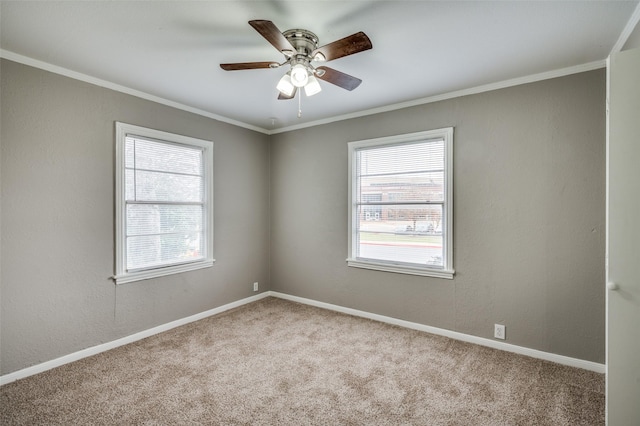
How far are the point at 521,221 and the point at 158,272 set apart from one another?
3.66 metres

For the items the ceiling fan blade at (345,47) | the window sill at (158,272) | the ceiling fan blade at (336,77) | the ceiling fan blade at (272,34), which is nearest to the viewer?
the ceiling fan blade at (272,34)

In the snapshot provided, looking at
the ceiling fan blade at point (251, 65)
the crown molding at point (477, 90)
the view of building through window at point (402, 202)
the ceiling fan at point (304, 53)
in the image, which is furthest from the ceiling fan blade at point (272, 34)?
the view of building through window at point (402, 202)

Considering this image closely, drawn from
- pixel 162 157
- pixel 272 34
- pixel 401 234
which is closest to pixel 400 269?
pixel 401 234

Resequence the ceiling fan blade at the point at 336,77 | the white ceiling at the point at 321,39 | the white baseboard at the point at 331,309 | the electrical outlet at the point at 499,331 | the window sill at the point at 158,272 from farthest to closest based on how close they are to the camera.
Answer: the window sill at the point at 158,272
the electrical outlet at the point at 499,331
the white baseboard at the point at 331,309
the ceiling fan blade at the point at 336,77
the white ceiling at the point at 321,39

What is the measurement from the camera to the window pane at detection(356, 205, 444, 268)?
11.0 feet

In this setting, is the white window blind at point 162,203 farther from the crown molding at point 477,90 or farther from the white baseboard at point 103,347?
the crown molding at point 477,90

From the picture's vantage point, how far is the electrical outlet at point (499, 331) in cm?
293

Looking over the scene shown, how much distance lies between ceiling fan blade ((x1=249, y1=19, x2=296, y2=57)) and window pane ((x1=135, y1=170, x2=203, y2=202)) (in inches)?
84.6

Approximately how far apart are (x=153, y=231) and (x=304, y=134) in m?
2.26

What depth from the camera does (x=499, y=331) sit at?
296 centimetres

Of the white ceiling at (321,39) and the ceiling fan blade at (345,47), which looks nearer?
the ceiling fan blade at (345,47)

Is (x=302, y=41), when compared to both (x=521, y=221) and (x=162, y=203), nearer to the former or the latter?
(x=162, y=203)

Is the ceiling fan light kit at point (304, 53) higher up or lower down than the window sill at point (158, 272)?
higher up

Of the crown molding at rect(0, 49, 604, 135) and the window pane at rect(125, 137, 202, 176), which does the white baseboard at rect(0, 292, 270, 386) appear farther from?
the crown molding at rect(0, 49, 604, 135)
